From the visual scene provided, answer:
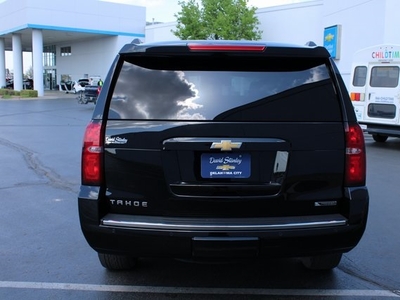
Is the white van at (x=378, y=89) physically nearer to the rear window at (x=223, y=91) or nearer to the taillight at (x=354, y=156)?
the taillight at (x=354, y=156)

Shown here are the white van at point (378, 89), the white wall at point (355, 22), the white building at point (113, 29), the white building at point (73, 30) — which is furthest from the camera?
the white building at point (73, 30)

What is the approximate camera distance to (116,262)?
399 centimetres

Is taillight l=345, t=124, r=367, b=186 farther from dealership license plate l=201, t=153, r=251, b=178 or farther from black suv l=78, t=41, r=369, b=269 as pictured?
dealership license plate l=201, t=153, r=251, b=178

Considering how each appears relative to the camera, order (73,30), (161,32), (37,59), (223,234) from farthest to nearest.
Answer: (73,30) → (161,32) → (37,59) → (223,234)

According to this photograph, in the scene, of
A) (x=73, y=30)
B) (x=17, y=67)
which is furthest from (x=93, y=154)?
(x=17, y=67)

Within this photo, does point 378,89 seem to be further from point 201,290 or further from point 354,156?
point 201,290

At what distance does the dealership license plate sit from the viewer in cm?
318

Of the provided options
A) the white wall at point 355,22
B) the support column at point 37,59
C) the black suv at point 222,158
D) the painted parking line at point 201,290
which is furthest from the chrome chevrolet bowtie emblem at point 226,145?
the support column at point 37,59

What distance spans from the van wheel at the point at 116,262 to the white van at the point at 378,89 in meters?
10.1

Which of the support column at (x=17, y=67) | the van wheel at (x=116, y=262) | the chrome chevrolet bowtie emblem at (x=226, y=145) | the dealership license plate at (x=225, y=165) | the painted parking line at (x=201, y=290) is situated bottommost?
the painted parking line at (x=201, y=290)

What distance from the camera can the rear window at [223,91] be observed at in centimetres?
324

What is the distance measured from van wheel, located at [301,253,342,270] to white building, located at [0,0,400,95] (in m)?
15.9

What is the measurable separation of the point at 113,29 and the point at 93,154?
46.9 meters

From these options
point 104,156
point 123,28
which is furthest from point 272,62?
point 123,28
